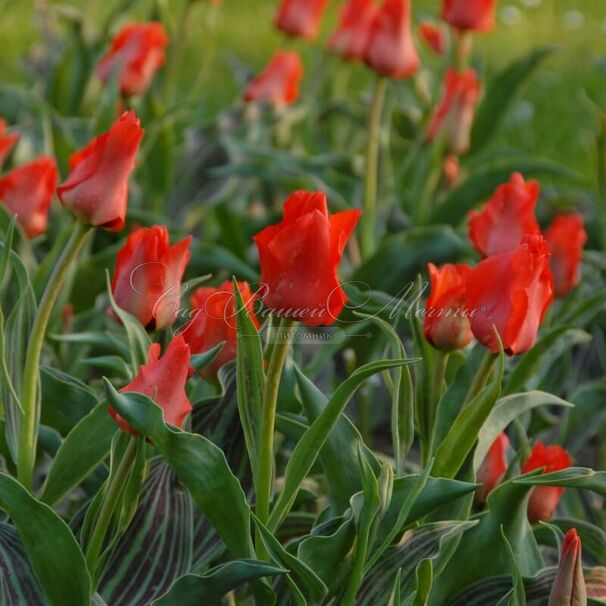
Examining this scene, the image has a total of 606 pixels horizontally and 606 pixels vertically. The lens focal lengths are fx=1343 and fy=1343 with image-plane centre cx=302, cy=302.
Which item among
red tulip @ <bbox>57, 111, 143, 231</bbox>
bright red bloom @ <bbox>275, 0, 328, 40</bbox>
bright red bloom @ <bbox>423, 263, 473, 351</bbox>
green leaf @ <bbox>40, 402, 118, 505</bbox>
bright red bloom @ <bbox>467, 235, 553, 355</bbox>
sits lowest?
bright red bloom @ <bbox>275, 0, 328, 40</bbox>

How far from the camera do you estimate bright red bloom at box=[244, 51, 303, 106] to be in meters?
2.94

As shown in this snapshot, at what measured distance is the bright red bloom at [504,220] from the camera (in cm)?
167

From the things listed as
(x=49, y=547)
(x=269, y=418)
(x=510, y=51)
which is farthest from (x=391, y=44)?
(x=510, y=51)

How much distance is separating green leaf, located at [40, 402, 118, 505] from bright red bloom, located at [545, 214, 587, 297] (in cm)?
93

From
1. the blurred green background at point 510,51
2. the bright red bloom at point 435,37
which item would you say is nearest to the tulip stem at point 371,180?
the bright red bloom at point 435,37

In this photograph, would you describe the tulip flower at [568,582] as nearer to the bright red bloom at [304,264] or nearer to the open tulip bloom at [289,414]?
the open tulip bloom at [289,414]

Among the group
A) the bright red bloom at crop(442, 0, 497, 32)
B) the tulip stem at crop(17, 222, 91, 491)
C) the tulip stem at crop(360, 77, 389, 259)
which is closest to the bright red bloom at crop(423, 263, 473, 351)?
the tulip stem at crop(17, 222, 91, 491)

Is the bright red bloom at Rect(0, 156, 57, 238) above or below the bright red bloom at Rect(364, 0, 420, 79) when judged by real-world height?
above

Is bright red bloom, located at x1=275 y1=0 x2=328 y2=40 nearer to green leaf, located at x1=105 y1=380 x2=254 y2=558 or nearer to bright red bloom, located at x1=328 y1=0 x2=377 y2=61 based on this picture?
bright red bloom, located at x1=328 y1=0 x2=377 y2=61

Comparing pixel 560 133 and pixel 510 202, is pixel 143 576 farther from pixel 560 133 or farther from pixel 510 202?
pixel 560 133

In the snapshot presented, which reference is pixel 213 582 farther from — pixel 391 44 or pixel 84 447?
pixel 391 44

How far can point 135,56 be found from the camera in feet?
8.58

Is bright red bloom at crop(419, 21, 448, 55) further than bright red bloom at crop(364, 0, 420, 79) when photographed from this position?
Yes

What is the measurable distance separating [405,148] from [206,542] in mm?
2044
